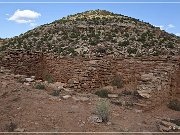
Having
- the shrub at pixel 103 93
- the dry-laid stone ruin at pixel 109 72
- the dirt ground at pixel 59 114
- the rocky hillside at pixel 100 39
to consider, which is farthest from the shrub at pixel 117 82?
the dirt ground at pixel 59 114

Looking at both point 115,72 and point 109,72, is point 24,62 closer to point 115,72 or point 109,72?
point 109,72

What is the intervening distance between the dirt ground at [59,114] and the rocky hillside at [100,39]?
19.6ft

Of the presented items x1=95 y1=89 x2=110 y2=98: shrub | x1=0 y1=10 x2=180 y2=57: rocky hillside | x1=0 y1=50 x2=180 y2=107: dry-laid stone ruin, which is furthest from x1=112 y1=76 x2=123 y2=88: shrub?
x1=0 y1=10 x2=180 y2=57: rocky hillside

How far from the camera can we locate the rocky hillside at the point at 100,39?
18.9 metres

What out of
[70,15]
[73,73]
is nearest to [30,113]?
[73,73]

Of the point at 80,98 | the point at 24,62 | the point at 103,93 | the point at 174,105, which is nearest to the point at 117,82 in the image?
the point at 103,93

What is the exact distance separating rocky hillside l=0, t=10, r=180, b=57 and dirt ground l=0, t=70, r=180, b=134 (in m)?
5.97

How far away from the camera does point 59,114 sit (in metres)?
11.0

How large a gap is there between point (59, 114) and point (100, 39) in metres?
10.3

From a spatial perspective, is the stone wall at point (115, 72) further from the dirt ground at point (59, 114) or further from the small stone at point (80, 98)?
the small stone at point (80, 98)

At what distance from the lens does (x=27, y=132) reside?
32.3ft

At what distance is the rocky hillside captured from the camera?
62.1ft

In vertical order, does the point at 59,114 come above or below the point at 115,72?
below

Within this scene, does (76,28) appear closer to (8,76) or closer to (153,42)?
(153,42)
